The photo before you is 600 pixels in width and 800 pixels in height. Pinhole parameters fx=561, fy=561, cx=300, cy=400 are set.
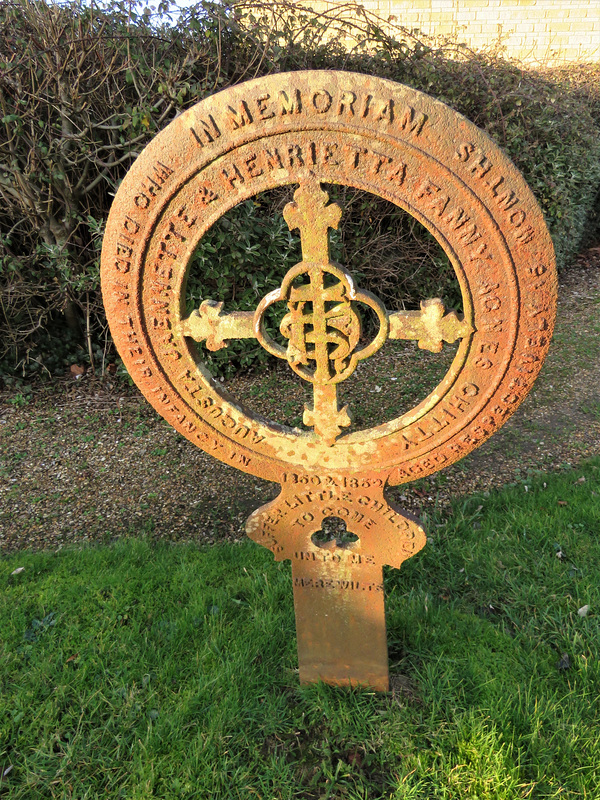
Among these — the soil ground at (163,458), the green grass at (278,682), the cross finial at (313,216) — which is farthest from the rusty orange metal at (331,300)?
the soil ground at (163,458)

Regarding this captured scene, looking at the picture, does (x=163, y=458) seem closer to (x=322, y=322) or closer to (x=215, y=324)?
(x=215, y=324)

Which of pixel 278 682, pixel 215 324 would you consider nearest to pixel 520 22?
pixel 215 324

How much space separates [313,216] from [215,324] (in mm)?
500

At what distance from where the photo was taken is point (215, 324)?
1926 mm

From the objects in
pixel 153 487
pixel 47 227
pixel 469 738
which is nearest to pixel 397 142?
pixel 469 738

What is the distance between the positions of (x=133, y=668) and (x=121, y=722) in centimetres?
25

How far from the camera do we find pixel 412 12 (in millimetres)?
10398

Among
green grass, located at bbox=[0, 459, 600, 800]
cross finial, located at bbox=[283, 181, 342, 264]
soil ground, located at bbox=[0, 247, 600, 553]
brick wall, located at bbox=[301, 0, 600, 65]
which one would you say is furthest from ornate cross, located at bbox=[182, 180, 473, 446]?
brick wall, located at bbox=[301, 0, 600, 65]

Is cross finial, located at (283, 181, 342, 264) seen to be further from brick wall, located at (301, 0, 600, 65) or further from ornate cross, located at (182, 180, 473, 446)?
brick wall, located at (301, 0, 600, 65)

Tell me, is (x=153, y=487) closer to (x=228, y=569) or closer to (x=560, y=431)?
(x=228, y=569)

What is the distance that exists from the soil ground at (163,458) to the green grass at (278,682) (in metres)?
0.46

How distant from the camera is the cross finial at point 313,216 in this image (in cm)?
166

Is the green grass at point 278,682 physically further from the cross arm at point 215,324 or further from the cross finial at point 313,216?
the cross finial at point 313,216

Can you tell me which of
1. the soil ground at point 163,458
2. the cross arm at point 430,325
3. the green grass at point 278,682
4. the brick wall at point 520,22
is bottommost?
the green grass at point 278,682
